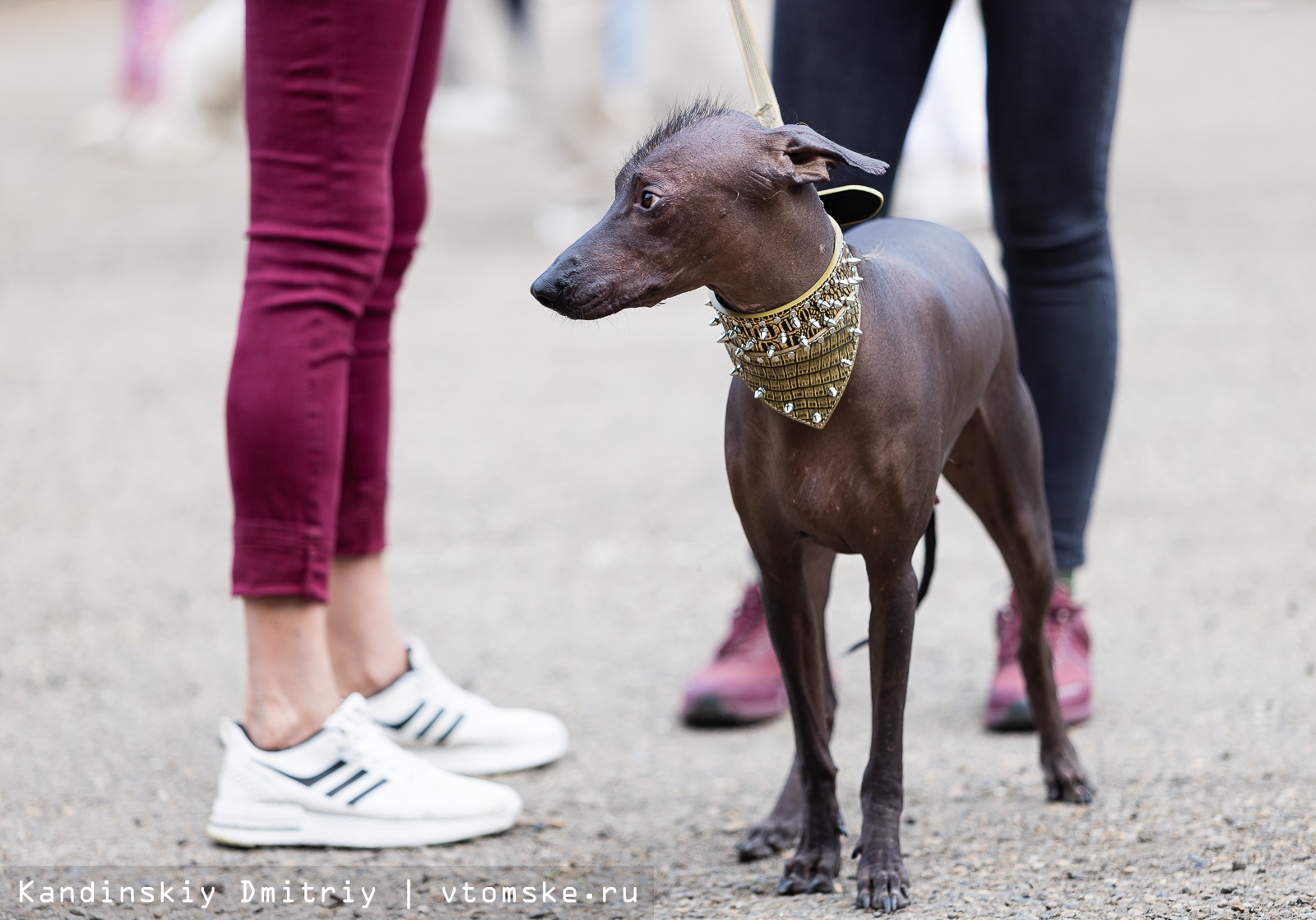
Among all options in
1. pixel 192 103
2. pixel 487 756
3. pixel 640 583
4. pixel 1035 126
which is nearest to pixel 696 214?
pixel 1035 126

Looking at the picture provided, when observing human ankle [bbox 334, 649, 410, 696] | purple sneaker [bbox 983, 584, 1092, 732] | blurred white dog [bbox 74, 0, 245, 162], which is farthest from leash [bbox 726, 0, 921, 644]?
blurred white dog [bbox 74, 0, 245, 162]

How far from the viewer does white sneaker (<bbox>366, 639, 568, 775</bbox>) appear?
2.77m

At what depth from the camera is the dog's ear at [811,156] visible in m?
1.79

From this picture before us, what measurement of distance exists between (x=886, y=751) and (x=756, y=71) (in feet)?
3.05

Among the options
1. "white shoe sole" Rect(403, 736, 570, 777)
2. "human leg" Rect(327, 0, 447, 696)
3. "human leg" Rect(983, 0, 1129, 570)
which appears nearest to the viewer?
"human leg" Rect(983, 0, 1129, 570)

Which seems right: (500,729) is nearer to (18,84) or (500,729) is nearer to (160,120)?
(160,120)

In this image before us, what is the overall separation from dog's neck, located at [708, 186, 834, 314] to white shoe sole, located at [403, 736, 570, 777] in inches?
49.0

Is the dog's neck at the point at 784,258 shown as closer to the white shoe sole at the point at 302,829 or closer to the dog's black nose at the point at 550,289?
the dog's black nose at the point at 550,289

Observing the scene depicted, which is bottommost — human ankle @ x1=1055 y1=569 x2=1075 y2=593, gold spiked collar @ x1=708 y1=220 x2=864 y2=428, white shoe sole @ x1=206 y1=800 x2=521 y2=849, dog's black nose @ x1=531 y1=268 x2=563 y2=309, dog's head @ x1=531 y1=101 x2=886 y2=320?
white shoe sole @ x1=206 y1=800 x2=521 y2=849

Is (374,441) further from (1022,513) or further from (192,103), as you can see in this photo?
(192,103)

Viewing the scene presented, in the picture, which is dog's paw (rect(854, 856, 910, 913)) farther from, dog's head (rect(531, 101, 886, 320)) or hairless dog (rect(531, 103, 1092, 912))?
dog's head (rect(531, 101, 886, 320))

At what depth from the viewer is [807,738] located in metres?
2.13

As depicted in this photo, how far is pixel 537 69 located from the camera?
1201 cm

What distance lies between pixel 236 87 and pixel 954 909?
924cm
